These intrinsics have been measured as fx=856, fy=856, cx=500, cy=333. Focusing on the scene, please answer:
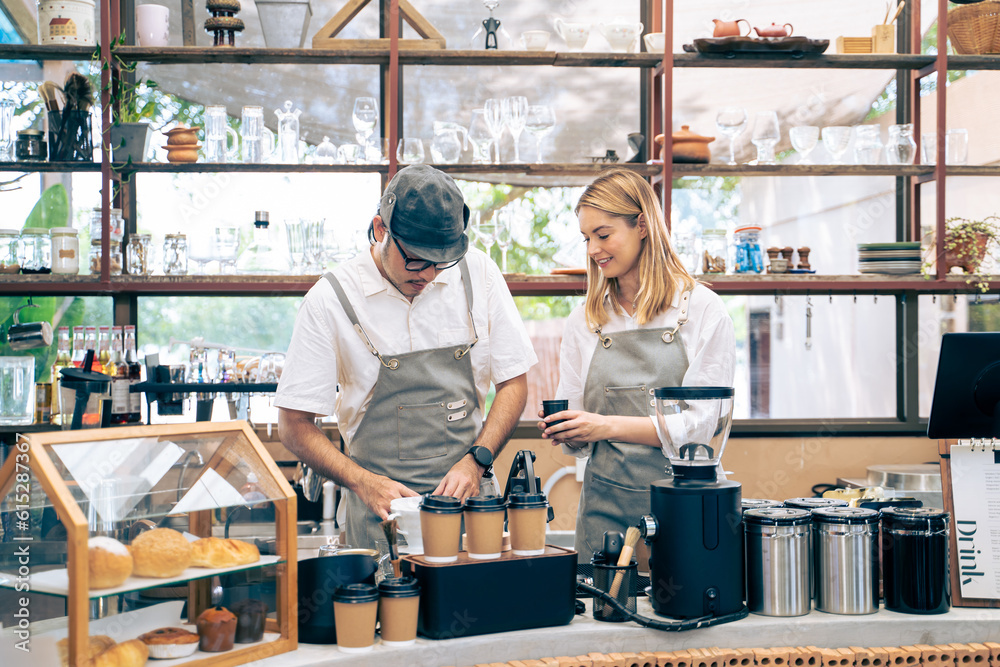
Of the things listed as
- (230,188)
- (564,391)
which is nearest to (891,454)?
(564,391)

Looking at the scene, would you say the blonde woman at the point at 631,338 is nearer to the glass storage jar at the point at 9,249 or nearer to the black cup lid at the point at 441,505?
the black cup lid at the point at 441,505

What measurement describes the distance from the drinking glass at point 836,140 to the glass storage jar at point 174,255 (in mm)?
2440

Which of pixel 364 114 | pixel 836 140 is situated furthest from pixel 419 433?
pixel 836 140

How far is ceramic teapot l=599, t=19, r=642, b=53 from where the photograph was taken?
3168 mm

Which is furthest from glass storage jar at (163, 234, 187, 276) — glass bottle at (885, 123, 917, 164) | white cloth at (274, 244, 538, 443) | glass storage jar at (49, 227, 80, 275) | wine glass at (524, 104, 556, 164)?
glass bottle at (885, 123, 917, 164)

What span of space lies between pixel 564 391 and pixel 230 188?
1.88 meters

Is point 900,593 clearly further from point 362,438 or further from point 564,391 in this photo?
point 362,438

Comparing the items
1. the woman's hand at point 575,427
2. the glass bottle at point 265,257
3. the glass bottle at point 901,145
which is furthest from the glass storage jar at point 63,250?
the glass bottle at point 901,145

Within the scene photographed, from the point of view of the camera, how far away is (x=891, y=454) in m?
3.45

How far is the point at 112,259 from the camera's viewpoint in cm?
304

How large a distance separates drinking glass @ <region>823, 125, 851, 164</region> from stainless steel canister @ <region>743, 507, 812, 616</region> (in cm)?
218

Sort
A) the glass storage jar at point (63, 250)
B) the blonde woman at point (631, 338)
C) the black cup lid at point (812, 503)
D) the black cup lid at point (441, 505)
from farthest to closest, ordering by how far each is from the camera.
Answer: the glass storage jar at point (63, 250), the blonde woman at point (631, 338), the black cup lid at point (812, 503), the black cup lid at point (441, 505)

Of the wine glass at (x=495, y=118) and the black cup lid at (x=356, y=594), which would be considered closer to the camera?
the black cup lid at (x=356, y=594)

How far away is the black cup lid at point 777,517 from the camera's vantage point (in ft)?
4.89
